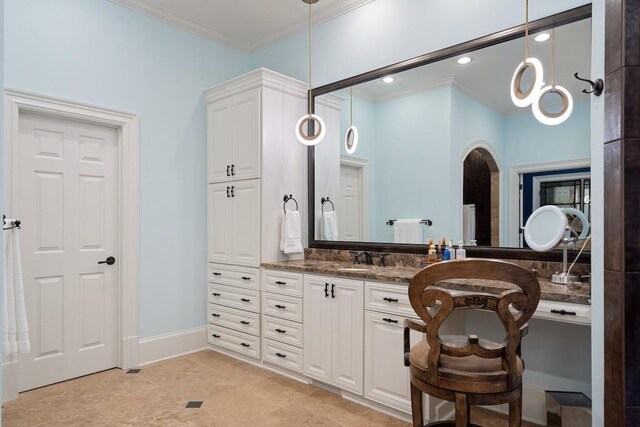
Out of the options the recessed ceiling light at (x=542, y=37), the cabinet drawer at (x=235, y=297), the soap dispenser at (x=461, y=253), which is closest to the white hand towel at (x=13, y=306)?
the cabinet drawer at (x=235, y=297)

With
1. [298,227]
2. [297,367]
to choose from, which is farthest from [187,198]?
[297,367]

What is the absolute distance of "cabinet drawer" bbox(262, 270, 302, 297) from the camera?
3.24 metres

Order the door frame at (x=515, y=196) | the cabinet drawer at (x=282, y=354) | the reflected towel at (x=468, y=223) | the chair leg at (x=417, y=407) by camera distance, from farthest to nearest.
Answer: the cabinet drawer at (x=282, y=354) < the reflected towel at (x=468, y=223) < the door frame at (x=515, y=196) < the chair leg at (x=417, y=407)

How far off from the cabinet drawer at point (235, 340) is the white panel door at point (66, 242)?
0.86 meters

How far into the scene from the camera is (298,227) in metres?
3.70

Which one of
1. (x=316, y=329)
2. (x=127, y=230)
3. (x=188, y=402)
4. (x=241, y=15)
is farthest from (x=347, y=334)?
(x=241, y=15)

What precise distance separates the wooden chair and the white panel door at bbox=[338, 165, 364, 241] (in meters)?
1.89

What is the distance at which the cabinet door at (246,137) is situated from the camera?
141 inches

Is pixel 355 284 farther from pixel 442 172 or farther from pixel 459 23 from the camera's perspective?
pixel 459 23

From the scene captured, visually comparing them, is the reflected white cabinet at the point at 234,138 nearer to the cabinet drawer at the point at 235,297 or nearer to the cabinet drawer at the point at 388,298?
the cabinet drawer at the point at 235,297

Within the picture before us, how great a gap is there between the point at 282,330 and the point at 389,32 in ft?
8.48

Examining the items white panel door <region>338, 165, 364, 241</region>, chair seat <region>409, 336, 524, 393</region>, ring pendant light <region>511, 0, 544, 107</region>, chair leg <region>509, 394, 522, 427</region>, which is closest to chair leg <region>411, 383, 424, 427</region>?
chair seat <region>409, 336, 524, 393</region>

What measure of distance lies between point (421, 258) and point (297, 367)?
1.28m

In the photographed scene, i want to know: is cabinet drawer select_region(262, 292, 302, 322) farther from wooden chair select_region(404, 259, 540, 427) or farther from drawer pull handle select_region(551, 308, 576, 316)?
drawer pull handle select_region(551, 308, 576, 316)
